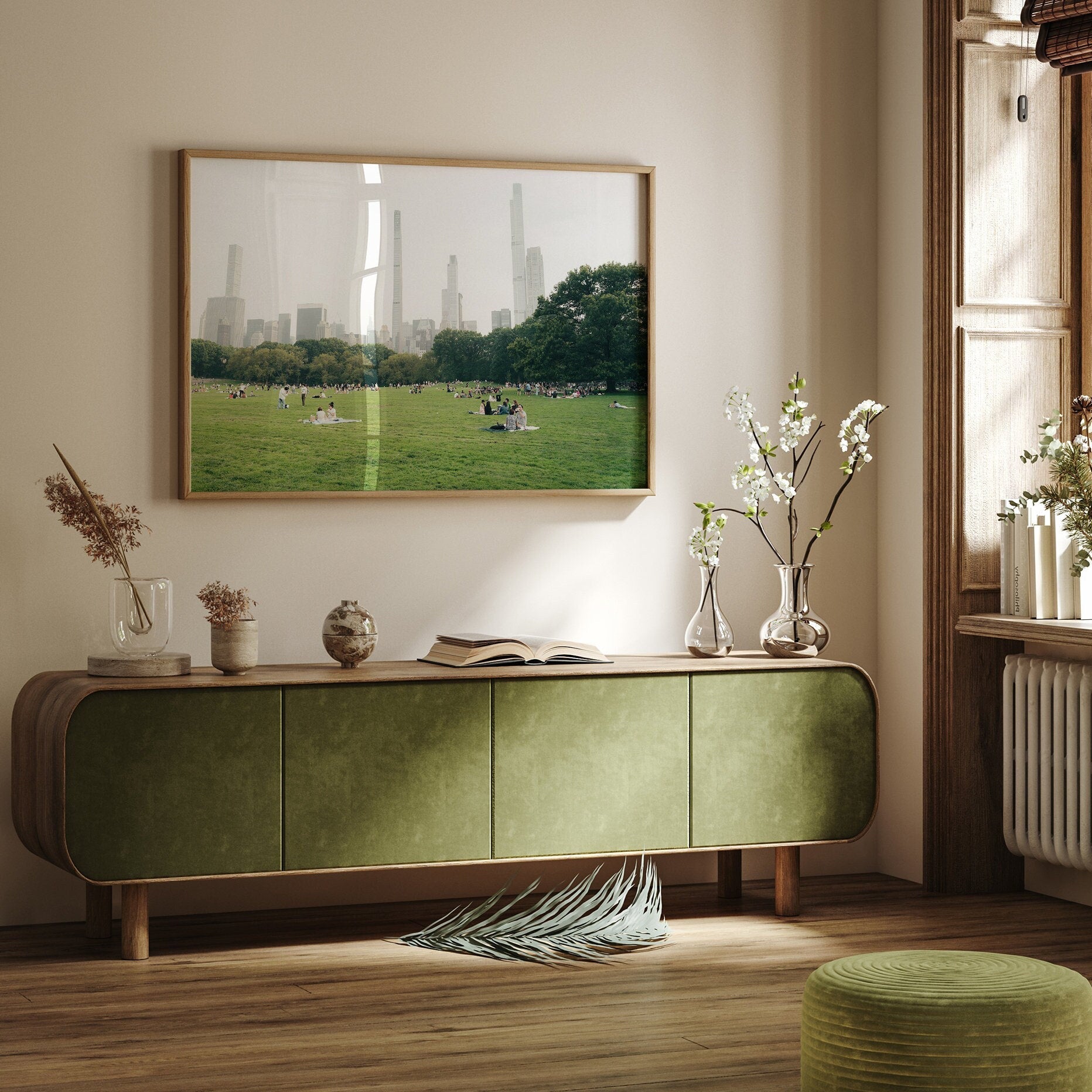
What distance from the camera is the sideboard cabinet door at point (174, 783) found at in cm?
338

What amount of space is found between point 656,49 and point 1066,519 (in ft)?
5.76

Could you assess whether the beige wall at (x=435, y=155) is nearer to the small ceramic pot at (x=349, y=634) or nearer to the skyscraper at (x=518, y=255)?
the skyscraper at (x=518, y=255)

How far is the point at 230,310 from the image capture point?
13.1 feet

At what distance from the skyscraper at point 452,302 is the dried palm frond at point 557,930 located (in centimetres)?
153

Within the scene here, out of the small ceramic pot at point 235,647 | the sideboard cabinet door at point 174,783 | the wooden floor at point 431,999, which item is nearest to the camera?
the wooden floor at point 431,999

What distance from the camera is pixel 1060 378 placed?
4305mm

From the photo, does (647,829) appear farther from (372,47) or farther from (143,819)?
(372,47)

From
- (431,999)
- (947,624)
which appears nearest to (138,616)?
(431,999)

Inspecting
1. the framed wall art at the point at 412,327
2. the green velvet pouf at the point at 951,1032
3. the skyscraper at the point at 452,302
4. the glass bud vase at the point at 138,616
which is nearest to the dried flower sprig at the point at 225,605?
the glass bud vase at the point at 138,616

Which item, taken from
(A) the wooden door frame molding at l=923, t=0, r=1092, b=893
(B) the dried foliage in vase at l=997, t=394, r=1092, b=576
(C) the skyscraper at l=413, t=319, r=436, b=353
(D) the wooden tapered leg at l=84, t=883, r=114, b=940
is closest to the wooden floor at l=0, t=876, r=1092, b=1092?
(D) the wooden tapered leg at l=84, t=883, r=114, b=940

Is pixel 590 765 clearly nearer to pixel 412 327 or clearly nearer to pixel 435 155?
pixel 412 327

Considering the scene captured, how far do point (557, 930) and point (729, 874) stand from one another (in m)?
0.67

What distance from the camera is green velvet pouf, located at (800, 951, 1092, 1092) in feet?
7.32

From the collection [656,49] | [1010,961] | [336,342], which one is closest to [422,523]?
[336,342]
